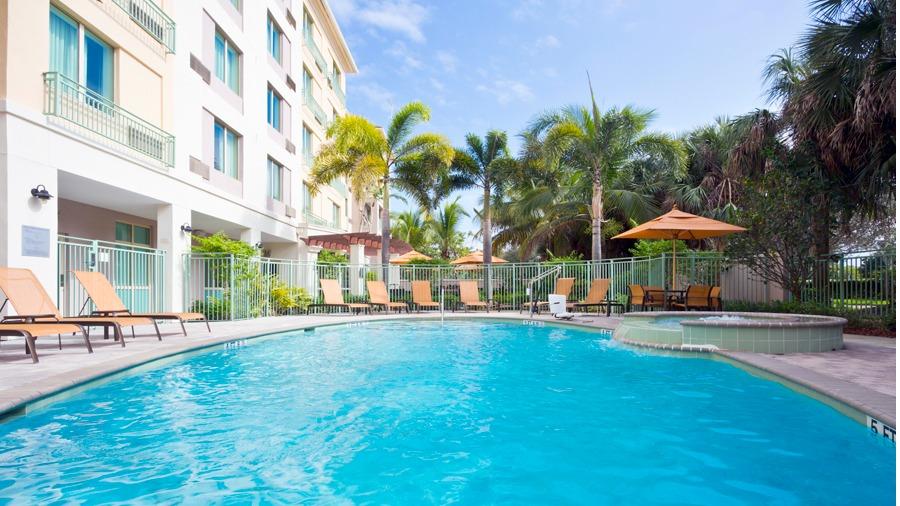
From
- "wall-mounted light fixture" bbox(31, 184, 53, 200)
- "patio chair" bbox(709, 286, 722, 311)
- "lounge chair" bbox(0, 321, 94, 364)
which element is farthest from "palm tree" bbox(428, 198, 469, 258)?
"lounge chair" bbox(0, 321, 94, 364)

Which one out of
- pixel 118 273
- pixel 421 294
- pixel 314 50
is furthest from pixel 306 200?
pixel 118 273

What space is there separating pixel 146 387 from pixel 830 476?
625cm

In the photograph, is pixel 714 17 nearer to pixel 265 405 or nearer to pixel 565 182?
pixel 565 182

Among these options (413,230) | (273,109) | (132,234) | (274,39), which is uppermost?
(274,39)

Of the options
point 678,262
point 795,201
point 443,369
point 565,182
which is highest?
point 565,182

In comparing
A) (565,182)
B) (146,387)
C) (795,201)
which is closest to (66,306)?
(146,387)

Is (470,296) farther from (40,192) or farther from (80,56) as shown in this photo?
(80,56)

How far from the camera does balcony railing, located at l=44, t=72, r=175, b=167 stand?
9.17 meters

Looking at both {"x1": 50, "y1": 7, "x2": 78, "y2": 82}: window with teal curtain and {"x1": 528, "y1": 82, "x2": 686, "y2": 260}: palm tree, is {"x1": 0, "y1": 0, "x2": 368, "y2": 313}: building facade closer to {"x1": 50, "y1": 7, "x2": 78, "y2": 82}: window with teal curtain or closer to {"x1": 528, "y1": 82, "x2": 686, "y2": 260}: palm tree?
{"x1": 50, "y1": 7, "x2": 78, "y2": 82}: window with teal curtain

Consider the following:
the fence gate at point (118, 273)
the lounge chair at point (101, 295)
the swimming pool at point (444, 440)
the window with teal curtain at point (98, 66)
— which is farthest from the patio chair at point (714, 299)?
the window with teal curtain at point (98, 66)

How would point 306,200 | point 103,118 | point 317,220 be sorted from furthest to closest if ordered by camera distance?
point 317,220 < point 306,200 < point 103,118

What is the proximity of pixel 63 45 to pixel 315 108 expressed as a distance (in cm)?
1566

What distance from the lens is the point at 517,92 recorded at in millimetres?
28625

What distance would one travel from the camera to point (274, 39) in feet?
65.7
